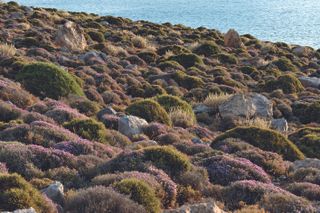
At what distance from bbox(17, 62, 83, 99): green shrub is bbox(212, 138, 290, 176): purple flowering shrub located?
6.96 metres

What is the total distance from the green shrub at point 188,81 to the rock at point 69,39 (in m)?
8.12

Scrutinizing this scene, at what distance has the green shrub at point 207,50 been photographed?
40125mm

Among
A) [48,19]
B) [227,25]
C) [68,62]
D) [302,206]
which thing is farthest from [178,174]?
[227,25]

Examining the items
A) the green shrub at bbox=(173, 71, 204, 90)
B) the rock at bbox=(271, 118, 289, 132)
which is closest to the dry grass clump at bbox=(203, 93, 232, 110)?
the rock at bbox=(271, 118, 289, 132)

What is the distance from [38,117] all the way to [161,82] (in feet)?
44.7

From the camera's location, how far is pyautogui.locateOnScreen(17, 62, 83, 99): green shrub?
18453 mm

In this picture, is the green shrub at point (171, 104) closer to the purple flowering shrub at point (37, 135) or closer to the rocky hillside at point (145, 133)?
the rocky hillside at point (145, 133)

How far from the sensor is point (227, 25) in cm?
8569

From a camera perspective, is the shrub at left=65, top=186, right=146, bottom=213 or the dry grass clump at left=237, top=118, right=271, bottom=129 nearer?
the shrub at left=65, top=186, right=146, bottom=213

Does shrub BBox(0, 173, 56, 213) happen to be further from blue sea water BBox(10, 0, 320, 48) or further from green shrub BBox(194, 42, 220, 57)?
blue sea water BBox(10, 0, 320, 48)

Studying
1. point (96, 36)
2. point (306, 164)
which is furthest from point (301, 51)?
point (306, 164)

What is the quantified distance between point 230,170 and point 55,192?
14.6 ft

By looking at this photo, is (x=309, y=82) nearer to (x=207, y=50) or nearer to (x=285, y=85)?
(x=285, y=85)

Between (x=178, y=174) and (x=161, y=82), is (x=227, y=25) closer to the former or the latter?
(x=161, y=82)
